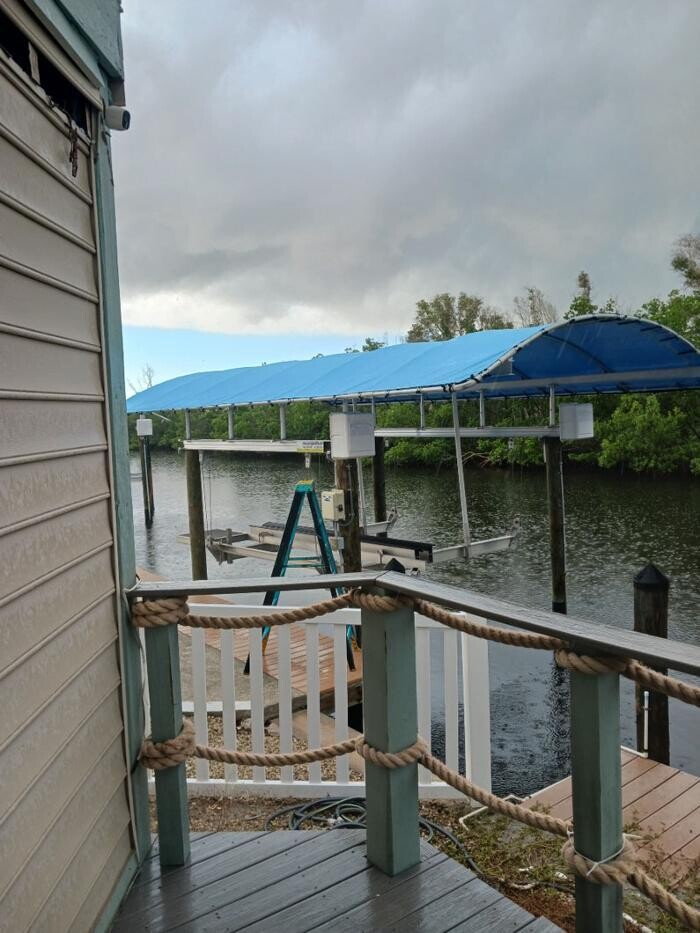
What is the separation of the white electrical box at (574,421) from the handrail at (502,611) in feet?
24.1

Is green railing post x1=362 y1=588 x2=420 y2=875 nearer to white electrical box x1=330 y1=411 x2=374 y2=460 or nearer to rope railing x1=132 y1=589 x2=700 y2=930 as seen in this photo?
rope railing x1=132 y1=589 x2=700 y2=930

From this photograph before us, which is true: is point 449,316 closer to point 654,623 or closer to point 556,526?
point 556,526

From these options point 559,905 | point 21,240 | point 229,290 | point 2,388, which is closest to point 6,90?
point 21,240

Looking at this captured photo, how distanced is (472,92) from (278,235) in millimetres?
13735

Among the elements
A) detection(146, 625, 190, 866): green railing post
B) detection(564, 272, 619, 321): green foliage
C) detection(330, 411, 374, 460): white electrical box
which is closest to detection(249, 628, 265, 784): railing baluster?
detection(146, 625, 190, 866): green railing post

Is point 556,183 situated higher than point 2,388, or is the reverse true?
point 556,183

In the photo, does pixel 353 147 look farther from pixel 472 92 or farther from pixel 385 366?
pixel 385 366

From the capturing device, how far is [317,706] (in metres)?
3.13

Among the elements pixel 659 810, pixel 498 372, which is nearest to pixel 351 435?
pixel 498 372

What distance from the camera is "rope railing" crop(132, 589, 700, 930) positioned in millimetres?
1188

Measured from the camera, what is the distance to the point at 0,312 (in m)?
1.25

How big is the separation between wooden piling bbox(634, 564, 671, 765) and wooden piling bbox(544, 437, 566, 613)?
4.65 m

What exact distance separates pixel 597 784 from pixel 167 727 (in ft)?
3.61

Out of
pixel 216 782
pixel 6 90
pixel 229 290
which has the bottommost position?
pixel 216 782
